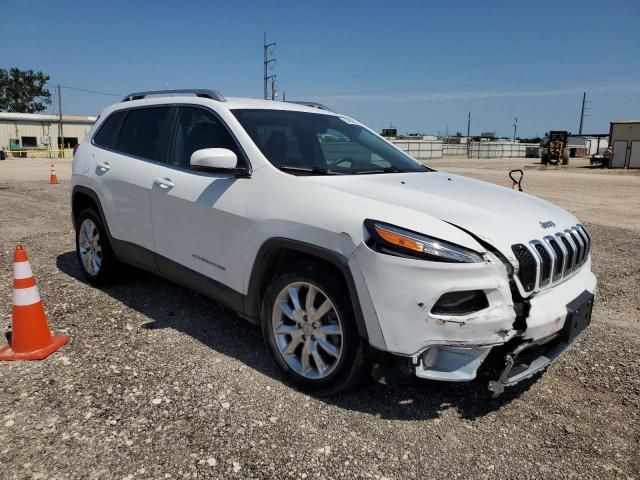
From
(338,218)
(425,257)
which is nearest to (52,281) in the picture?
(338,218)

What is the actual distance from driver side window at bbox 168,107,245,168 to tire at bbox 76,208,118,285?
A: 133cm

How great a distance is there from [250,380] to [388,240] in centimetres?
139

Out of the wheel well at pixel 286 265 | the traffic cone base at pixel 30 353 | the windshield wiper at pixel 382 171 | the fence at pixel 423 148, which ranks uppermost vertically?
Result: the fence at pixel 423 148

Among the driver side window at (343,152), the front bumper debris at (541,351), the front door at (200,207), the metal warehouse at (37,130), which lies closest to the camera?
the front bumper debris at (541,351)

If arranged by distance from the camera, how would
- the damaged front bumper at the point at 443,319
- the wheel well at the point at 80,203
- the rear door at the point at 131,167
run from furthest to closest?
the wheel well at the point at 80,203
the rear door at the point at 131,167
the damaged front bumper at the point at 443,319

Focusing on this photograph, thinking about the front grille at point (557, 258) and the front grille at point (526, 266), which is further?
the front grille at point (557, 258)

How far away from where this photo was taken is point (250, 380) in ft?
10.7

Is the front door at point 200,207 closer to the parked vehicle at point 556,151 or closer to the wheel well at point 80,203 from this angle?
the wheel well at point 80,203

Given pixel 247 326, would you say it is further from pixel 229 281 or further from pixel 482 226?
pixel 482 226

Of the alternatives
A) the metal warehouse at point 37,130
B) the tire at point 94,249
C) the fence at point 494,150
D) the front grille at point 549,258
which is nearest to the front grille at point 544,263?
the front grille at point 549,258

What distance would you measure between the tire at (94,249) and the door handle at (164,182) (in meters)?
1.14

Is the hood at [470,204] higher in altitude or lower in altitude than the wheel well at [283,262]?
higher

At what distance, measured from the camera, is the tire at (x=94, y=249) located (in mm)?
4840

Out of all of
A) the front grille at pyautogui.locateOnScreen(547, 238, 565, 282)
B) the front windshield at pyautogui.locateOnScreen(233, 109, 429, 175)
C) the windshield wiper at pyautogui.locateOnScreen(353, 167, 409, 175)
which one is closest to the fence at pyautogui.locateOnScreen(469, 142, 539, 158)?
the front windshield at pyautogui.locateOnScreen(233, 109, 429, 175)
